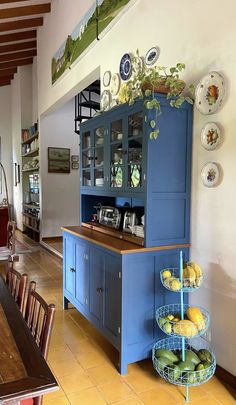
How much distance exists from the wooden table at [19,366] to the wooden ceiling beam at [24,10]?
5.40 metres

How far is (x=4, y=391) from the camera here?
877mm

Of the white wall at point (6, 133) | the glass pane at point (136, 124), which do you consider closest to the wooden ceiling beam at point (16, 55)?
the white wall at point (6, 133)

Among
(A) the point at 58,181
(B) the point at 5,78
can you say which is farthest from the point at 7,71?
(A) the point at 58,181

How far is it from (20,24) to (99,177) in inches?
177

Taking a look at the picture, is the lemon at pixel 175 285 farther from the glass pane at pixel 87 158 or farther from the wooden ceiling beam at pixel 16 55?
the wooden ceiling beam at pixel 16 55

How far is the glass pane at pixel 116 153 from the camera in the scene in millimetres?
2529

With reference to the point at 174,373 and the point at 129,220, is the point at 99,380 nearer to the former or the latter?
the point at 174,373

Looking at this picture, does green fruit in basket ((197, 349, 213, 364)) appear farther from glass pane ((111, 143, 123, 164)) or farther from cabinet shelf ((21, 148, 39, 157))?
cabinet shelf ((21, 148, 39, 157))

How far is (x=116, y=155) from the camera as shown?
2602 millimetres

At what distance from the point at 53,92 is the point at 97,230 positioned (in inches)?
133

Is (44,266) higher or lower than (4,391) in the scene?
lower

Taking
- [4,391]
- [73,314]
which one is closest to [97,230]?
[73,314]

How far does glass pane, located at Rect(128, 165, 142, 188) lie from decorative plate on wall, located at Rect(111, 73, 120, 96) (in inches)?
46.9

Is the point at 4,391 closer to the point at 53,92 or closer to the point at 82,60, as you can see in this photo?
the point at 82,60
